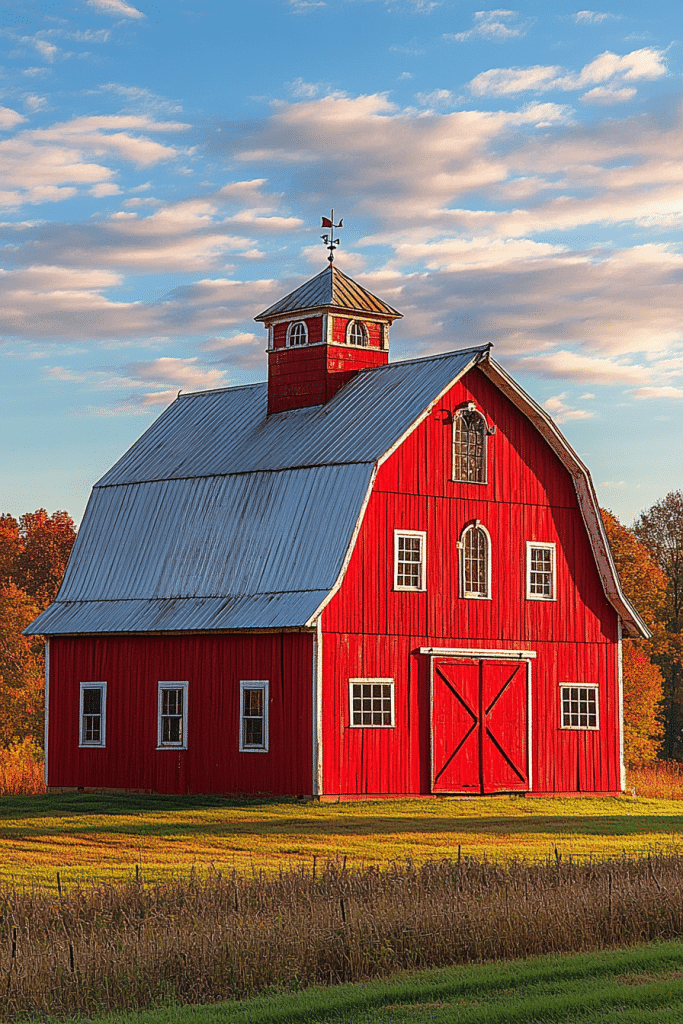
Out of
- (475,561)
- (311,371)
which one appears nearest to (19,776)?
(311,371)

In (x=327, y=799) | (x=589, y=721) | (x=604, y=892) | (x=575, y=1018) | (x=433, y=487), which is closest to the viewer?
(x=575, y=1018)

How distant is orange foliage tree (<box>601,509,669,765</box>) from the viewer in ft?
174

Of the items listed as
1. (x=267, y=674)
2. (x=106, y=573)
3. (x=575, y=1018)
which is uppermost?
(x=106, y=573)

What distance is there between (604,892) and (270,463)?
789 inches

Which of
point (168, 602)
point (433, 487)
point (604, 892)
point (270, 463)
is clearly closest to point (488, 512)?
point (433, 487)

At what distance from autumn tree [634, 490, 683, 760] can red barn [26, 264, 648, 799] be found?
2792cm

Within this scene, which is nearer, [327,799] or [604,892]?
[604,892]

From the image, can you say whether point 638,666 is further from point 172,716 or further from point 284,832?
point 284,832

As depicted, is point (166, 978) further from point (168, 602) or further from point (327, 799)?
point (168, 602)

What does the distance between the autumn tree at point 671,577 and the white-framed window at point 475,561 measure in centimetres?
2925

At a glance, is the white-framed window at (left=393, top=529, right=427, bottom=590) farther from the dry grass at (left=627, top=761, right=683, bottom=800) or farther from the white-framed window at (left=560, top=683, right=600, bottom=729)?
the dry grass at (left=627, top=761, right=683, bottom=800)

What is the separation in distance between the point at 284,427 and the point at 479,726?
26.7 feet

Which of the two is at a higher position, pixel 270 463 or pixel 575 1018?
pixel 270 463

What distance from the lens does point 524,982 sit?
13.5 metres
